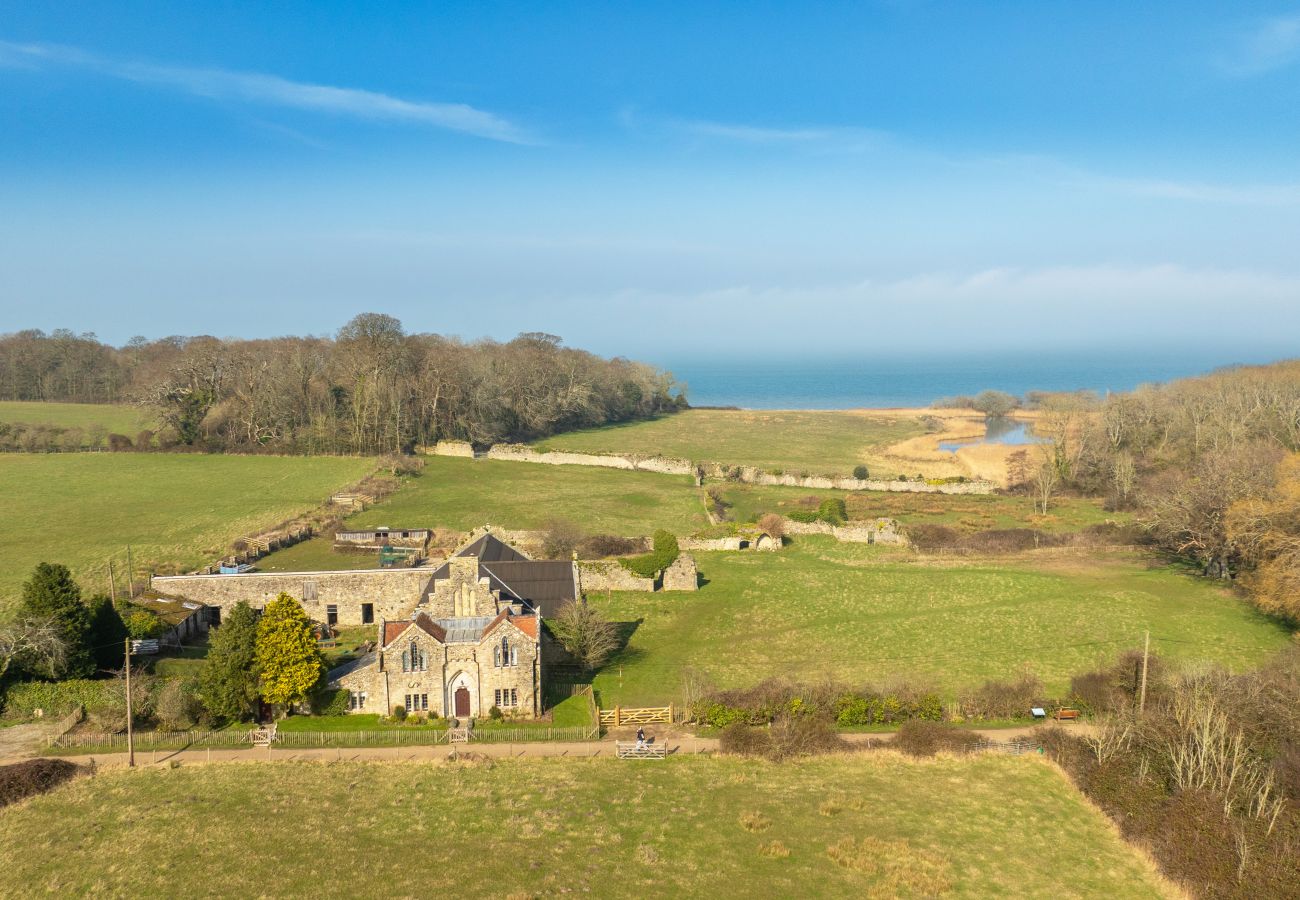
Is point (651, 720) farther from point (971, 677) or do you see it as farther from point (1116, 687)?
point (1116, 687)

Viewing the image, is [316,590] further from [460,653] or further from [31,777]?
[31,777]

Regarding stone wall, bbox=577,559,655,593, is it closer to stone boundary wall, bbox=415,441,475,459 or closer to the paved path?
the paved path

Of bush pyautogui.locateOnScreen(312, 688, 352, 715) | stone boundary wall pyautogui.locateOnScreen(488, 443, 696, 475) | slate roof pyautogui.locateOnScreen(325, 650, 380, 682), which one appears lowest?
bush pyautogui.locateOnScreen(312, 688, 352, 715)

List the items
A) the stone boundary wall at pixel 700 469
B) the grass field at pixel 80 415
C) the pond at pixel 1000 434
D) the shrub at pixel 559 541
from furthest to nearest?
the pond at pixel 1000 434 → the grass field at pixel 80 415 → the stone boundary wall at pixel 700 469 → the shrub at pixel 559 541

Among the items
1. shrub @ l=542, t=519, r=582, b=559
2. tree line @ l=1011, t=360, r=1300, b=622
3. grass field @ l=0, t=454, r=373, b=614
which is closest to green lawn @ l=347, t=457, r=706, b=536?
shrub @ l=542, t=519, r=582, b=559

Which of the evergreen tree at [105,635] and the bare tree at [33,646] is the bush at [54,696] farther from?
the evergreen tree at [105,635]

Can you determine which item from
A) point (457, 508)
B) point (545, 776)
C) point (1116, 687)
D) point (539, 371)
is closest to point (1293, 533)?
point (1116, 687)

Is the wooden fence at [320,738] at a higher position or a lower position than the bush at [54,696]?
lower

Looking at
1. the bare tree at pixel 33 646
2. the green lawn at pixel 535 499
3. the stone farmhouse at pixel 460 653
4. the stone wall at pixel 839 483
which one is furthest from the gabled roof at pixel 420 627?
the stone wall at pixel 839 483
